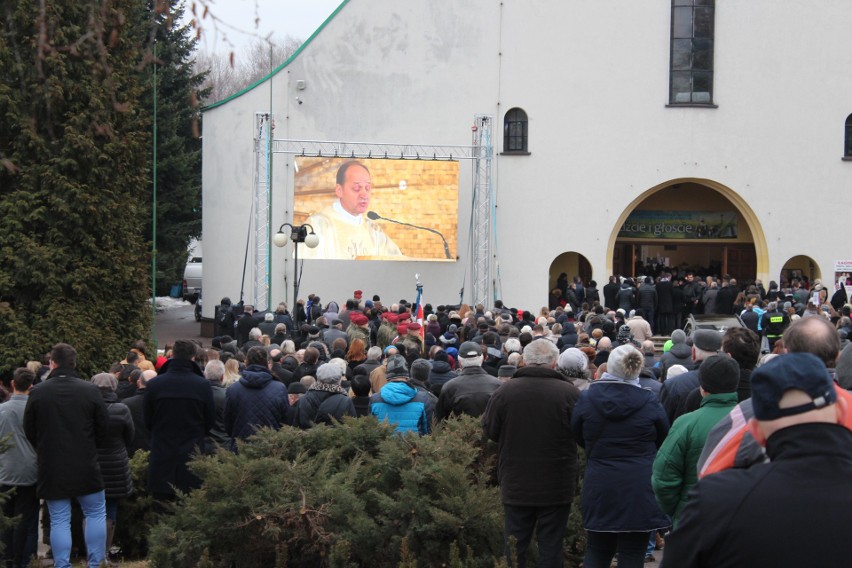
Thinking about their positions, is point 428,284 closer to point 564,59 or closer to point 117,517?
point 564,59

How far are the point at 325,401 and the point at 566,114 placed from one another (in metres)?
21.2

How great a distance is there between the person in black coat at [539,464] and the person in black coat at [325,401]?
2264 millimetres

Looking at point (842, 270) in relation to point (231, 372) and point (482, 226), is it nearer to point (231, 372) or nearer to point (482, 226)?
point (482, 226)

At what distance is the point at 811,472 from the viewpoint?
2.94 meters

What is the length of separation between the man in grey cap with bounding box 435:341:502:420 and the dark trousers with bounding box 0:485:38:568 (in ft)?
10.4

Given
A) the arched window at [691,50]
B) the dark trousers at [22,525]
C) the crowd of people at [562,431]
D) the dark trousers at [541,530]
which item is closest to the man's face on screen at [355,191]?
the arched window at [691,50]

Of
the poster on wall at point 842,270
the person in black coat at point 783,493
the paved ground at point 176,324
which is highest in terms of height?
the poster on wall at point 842,270

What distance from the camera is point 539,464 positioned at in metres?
6.39

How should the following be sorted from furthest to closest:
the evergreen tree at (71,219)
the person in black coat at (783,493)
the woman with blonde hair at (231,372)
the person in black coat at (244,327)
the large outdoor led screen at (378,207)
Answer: the large outdoor led screen at (378,207)
the person in black coat at (244,327)
the evergreen tree at (71,219)
the woman with blonde hair at (231,372)
the person in black coat at (783,493)

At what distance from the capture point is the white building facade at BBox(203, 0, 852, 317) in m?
28.2

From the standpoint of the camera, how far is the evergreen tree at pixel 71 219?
16797mm

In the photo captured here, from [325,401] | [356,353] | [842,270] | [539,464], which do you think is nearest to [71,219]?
[356,353]

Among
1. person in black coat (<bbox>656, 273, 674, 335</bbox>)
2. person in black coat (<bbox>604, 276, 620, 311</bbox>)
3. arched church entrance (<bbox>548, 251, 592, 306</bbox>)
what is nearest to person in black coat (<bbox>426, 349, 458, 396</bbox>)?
person in black coat (<bbox>604, 276, 620, 311</bbox>)

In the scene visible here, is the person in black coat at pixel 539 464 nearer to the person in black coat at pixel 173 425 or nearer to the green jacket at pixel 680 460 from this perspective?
the green jacket at pixel 680 460
